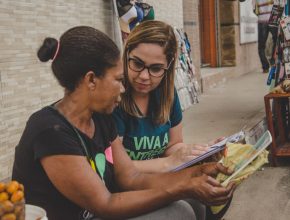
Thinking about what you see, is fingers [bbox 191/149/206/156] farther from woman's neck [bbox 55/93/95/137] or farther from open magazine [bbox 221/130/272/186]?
woman's neck [bbox 55/93/95/137]

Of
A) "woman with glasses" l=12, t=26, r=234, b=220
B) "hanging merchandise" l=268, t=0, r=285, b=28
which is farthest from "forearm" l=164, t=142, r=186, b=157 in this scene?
"hanging merchandise" l=268, t=0, r=285, b=28

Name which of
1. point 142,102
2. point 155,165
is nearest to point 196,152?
point 155,165

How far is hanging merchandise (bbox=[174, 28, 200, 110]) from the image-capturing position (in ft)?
24.3

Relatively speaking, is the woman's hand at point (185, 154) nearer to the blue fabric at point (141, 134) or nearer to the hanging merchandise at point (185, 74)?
the blue fabric at point (141, 134)

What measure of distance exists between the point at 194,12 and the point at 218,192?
742 centimetres

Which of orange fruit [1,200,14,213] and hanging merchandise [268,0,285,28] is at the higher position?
hanging merchandise [268,0,285,28]

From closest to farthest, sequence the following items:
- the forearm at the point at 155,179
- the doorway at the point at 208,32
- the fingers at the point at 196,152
Result: the forearm at the point at 155,179
the fingers at the point at 196,152
the doorway at the point at 208,32

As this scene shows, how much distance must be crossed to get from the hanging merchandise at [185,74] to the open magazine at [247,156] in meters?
5.25

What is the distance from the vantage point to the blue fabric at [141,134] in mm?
2655

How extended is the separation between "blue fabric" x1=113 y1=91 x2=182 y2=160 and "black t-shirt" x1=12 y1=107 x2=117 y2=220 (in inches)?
21.1

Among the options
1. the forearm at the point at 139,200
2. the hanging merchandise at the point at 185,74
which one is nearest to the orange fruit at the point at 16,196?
the forearm at the point at 139,200

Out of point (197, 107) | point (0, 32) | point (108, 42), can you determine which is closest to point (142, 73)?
point (108, 42)

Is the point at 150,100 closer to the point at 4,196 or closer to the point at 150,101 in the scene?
the point at 150,101

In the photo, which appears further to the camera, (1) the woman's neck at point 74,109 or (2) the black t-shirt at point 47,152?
(1) the woman's neck at point 74,109
